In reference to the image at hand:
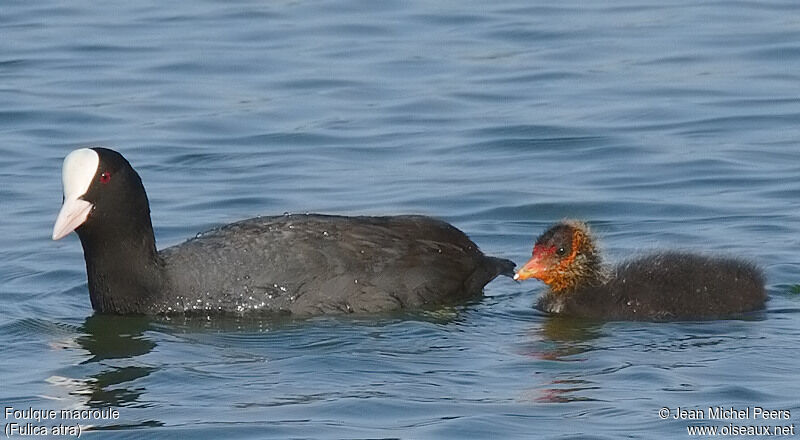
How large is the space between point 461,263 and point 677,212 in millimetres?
2419

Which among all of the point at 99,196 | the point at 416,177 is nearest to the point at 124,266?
the point at 99,196

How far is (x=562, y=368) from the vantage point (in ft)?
30.5

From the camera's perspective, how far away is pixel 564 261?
10.5m

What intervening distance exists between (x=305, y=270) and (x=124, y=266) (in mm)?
1025

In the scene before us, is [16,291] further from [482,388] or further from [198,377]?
[482,388]

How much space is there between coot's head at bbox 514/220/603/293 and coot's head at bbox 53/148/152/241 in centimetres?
218

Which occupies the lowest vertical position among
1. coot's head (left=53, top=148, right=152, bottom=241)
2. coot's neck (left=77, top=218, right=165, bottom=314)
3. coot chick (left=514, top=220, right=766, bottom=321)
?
coot chick (left=514, top=220, right=766, bottom=321)

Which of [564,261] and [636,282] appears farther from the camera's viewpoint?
[564,261]

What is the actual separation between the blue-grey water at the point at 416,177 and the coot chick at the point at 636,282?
0.54 ft

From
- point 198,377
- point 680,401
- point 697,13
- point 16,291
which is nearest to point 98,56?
point 697,13

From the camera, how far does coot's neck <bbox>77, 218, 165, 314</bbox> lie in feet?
34.6

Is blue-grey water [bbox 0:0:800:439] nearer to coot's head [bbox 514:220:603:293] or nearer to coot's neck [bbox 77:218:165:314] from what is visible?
coot's neck [bbox 77:218:165:314]

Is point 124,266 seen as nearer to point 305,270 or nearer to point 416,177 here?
point 305,270

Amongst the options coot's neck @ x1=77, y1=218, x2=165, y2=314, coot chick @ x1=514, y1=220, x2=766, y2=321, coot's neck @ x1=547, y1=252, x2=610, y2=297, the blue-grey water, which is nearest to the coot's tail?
the blue-grey water
